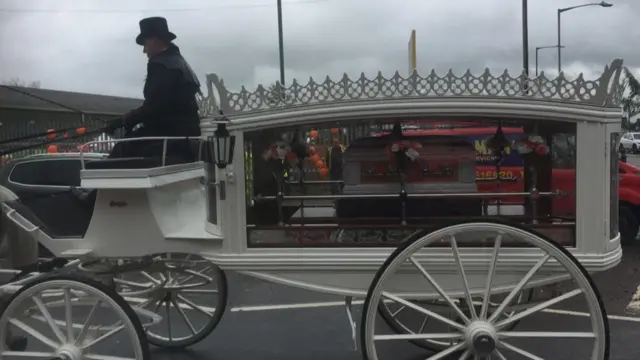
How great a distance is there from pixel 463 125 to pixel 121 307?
2.20m

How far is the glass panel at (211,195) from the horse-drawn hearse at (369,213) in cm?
1

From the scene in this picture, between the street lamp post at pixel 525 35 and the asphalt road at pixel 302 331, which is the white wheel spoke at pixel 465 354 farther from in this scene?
the street lamp post at pixel 525 35

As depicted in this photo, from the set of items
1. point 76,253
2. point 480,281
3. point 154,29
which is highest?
point 154,29

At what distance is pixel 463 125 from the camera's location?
12.9ft

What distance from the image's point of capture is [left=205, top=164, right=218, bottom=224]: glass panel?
3.74 metres

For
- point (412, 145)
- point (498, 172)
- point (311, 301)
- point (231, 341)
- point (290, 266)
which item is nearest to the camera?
point (290, 266)

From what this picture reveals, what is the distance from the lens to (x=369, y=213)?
3947 millimetres

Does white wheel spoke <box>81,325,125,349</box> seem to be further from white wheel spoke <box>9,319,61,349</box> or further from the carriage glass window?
the carriage glass window

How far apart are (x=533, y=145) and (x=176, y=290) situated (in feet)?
8.13

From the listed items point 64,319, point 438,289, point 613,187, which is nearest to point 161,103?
point 64,319

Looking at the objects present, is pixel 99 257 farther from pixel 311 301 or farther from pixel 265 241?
pixel 311 301

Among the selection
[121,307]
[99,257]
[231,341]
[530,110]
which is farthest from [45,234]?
[530,110]

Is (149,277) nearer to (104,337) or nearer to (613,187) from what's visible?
(104,337)

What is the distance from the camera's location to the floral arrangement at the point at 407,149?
3863mm
